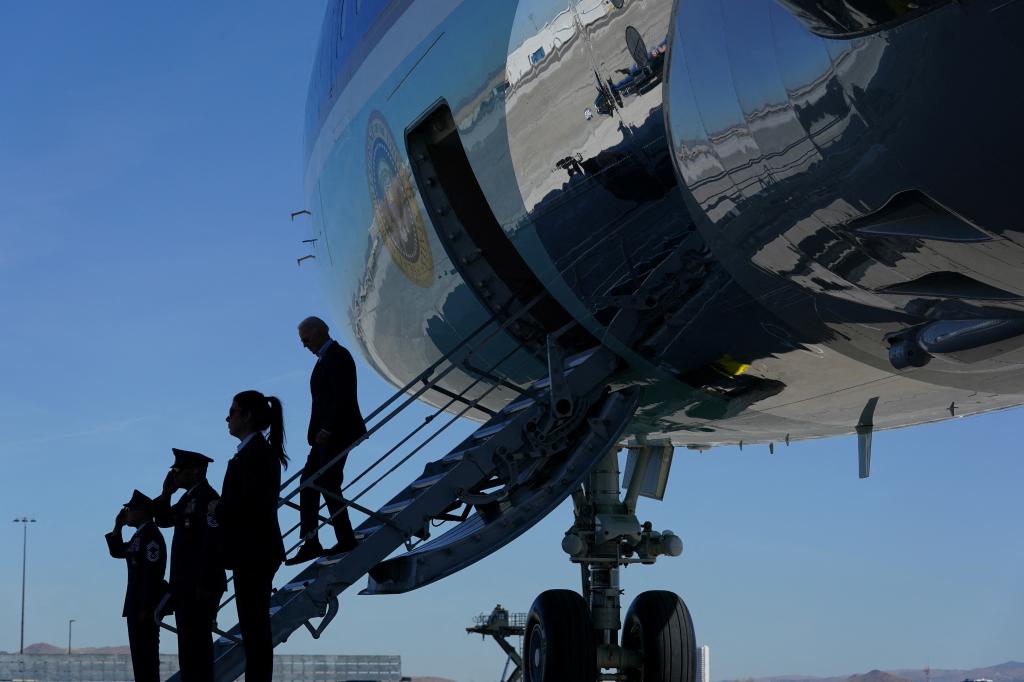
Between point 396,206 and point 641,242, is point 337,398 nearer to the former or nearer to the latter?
point 396,206

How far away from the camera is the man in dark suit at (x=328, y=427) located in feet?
27.6

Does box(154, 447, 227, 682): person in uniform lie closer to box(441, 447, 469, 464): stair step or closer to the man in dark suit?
the man in dark suit

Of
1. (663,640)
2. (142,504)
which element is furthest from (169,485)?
(663,640)

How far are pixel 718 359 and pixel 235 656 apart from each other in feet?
10.1

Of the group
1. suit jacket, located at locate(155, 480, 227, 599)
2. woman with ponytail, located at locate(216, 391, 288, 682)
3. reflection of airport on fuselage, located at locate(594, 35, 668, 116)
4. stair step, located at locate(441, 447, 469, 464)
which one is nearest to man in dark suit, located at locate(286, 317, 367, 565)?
stair step, located at locate(441, 447, 469, 464)

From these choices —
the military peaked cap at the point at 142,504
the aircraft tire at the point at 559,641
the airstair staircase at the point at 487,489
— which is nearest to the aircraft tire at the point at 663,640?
the aircraft tire at the point at 559,641

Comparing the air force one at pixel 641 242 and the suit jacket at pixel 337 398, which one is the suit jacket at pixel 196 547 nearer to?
the air force one at pixel 641 242

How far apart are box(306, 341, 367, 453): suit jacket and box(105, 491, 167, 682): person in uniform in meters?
1.11

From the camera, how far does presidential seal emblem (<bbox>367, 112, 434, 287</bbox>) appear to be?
862 centimetres

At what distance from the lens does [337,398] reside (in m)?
8.41

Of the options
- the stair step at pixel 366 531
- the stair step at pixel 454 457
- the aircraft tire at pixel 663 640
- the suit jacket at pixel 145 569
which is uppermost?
the stair step at pixel 454 457

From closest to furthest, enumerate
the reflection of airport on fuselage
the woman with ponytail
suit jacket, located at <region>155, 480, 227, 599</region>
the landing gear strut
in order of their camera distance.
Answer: the reflection of airport on fuselage → the woman with ponytail → suit jacket, located at <region>155, 480, 227, 599</region> → the landing gear strut

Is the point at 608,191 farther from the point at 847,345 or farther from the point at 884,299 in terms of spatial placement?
the point at 884,299

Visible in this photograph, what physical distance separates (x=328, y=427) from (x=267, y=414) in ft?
3.78
